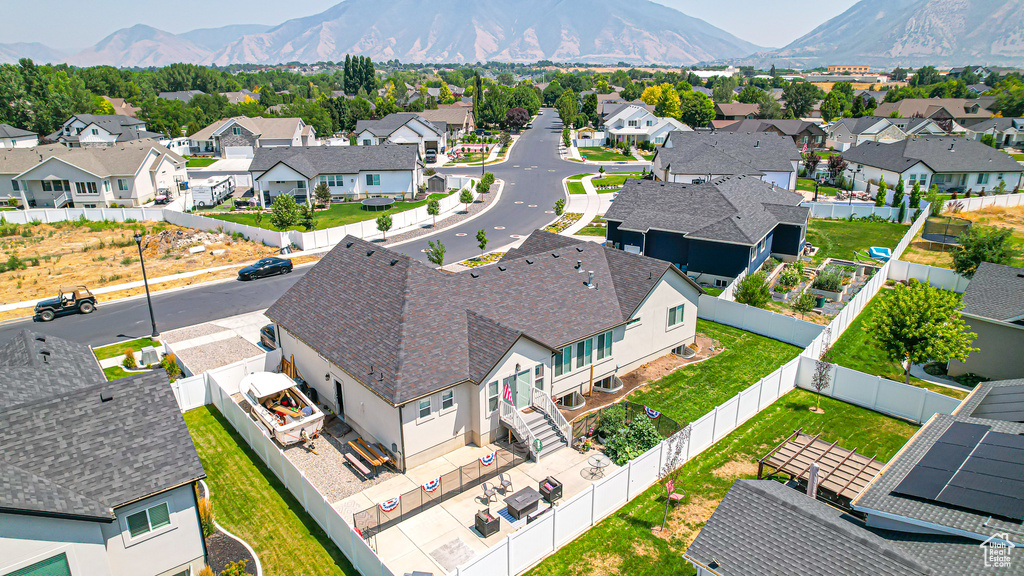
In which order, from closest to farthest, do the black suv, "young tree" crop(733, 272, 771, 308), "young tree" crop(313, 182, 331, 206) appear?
"young tree" crop(733, 272, 771, 308) → the black suv → "young tree" crop(313, 182, 331, 206)

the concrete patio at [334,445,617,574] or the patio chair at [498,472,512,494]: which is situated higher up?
the patio chair at [498,472,512,494]

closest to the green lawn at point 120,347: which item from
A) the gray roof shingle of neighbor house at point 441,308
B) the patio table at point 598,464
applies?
the gray roof shingle of neighbor house at point 441,308

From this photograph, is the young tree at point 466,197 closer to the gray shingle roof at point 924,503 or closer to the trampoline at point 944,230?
the trampoline at point 944,230

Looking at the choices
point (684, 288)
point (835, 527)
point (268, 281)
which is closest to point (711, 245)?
point (684, 288)

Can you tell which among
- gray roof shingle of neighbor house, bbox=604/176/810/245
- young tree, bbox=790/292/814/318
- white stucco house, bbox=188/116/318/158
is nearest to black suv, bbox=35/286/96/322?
gray roof shingle of neighbor house, bbox=604/176/810/245

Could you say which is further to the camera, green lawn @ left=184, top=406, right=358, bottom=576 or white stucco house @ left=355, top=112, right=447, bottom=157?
white stucco house @ left=355, top=112, right=447, bottom=157

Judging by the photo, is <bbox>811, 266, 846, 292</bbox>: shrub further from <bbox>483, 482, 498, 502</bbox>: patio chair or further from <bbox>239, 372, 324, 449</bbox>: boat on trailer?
<bbox>239, 372, 324, 449</bbox>: boat on trailer
